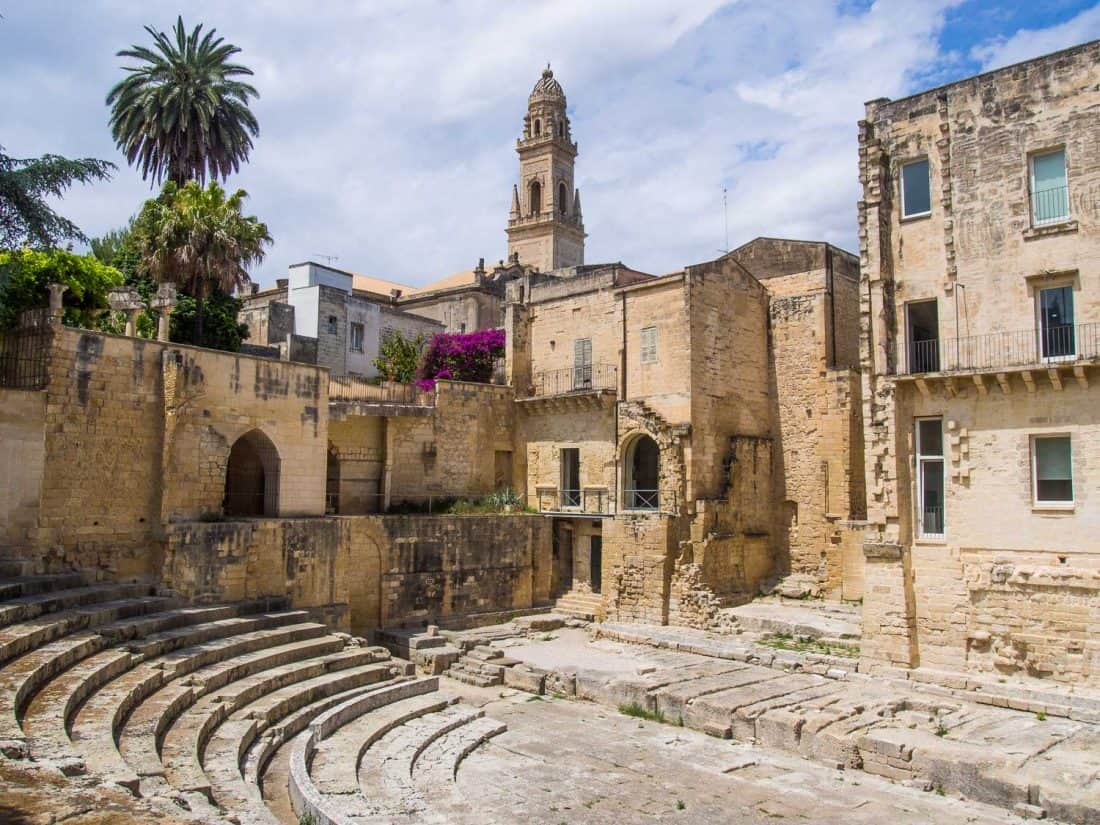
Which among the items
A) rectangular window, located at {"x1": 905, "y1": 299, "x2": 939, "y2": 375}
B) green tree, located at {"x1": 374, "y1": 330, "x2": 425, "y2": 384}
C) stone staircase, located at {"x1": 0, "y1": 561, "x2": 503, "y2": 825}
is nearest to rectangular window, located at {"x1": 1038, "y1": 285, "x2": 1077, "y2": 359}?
rectangular window, located at {"x1": 905, "y1": 299, "x2": 939, "y2": 375}

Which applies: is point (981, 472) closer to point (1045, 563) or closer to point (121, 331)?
point (1045, 563)

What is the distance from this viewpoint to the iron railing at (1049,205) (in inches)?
695

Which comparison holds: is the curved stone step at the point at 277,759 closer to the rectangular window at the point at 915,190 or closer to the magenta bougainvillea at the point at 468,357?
the rectangular window at the point at 915,190

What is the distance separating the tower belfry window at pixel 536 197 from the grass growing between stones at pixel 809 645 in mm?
40832

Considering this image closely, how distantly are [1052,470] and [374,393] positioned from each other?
1758 centimetres

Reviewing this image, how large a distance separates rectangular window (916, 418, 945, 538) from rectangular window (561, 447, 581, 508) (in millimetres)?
11428

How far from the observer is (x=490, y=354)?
3291cm

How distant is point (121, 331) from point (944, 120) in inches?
840

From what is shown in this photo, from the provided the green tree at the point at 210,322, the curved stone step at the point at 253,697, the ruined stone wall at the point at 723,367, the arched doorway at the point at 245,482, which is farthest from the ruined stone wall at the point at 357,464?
the ruined stone wall at the point at 723,367

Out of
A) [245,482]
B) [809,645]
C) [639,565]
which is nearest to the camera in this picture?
[809,645]

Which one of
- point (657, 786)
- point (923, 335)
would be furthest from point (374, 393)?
point (657, 786)

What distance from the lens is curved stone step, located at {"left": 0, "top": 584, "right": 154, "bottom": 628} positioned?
1330 cm

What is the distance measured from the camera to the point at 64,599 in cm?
1519

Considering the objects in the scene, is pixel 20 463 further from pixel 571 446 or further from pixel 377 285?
pixel 377 285
